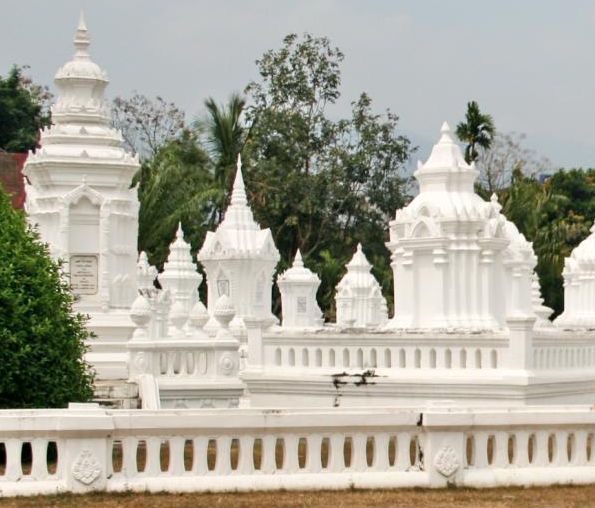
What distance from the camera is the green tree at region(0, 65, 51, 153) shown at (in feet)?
187

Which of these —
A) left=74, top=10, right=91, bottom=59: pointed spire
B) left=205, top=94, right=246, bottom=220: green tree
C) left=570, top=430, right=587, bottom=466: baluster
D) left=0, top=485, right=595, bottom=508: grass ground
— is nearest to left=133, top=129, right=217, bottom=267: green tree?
left=205, top=94, right=246, bottom=220: green tree

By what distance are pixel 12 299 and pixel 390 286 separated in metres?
37.4

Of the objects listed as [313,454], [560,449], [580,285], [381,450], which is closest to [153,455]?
[313,454]

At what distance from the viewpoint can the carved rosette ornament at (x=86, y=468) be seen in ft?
38.2

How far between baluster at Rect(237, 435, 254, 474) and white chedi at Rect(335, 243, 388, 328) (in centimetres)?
2977

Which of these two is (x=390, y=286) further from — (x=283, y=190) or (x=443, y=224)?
(x=443, y=224)

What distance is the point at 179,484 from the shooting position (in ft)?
38.9

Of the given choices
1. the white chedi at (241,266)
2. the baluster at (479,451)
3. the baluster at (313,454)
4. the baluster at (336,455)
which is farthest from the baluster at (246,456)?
the white chedi at (241,266)

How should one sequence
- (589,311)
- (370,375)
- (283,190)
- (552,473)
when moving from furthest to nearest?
1. (283,190)
2. (589,311)
3. (370,375)
4. (552,473)

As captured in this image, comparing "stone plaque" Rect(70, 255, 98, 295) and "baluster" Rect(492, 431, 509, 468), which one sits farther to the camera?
"stone plaque" Rect(70, 255, 98, 295)

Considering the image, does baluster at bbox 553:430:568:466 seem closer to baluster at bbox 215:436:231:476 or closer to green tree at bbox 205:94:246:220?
baluster at bbox 215:436:231:476

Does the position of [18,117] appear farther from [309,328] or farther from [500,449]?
[500,449]

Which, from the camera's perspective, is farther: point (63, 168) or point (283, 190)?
point (283, 190)

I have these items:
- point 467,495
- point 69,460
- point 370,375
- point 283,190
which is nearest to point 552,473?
A: point 467,495
